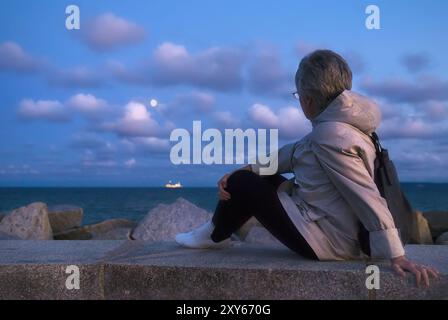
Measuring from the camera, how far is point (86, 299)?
2750 millimetres

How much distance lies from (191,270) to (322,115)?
3.42 ft

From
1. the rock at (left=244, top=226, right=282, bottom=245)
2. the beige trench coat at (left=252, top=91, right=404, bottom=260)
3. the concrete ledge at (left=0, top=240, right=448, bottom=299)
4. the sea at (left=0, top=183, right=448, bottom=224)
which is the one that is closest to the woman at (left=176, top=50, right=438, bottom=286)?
the beige trench coat at (left=252, top=91, right=404, bottom=260)

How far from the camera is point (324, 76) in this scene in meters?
2.64

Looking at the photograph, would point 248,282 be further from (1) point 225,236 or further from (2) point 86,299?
(2) point 86,299

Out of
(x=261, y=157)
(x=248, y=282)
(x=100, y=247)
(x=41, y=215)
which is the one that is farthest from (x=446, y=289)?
(x=41, y=215)

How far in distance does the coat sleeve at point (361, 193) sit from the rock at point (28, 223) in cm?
606

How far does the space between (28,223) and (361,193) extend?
21.1ft

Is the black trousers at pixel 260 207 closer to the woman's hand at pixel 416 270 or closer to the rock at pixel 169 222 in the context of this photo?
the woman's hand at pixel 416 270

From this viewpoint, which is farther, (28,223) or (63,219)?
(63,219)

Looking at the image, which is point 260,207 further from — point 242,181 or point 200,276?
point 200,276

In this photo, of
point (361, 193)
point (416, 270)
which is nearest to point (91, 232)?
point (361, 193)

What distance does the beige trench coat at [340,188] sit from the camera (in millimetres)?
2473

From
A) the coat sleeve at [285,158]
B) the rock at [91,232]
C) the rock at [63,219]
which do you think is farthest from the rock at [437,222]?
the coat sleeve at [285,158]

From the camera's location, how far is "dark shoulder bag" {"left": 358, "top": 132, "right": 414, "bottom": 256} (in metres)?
2.58
